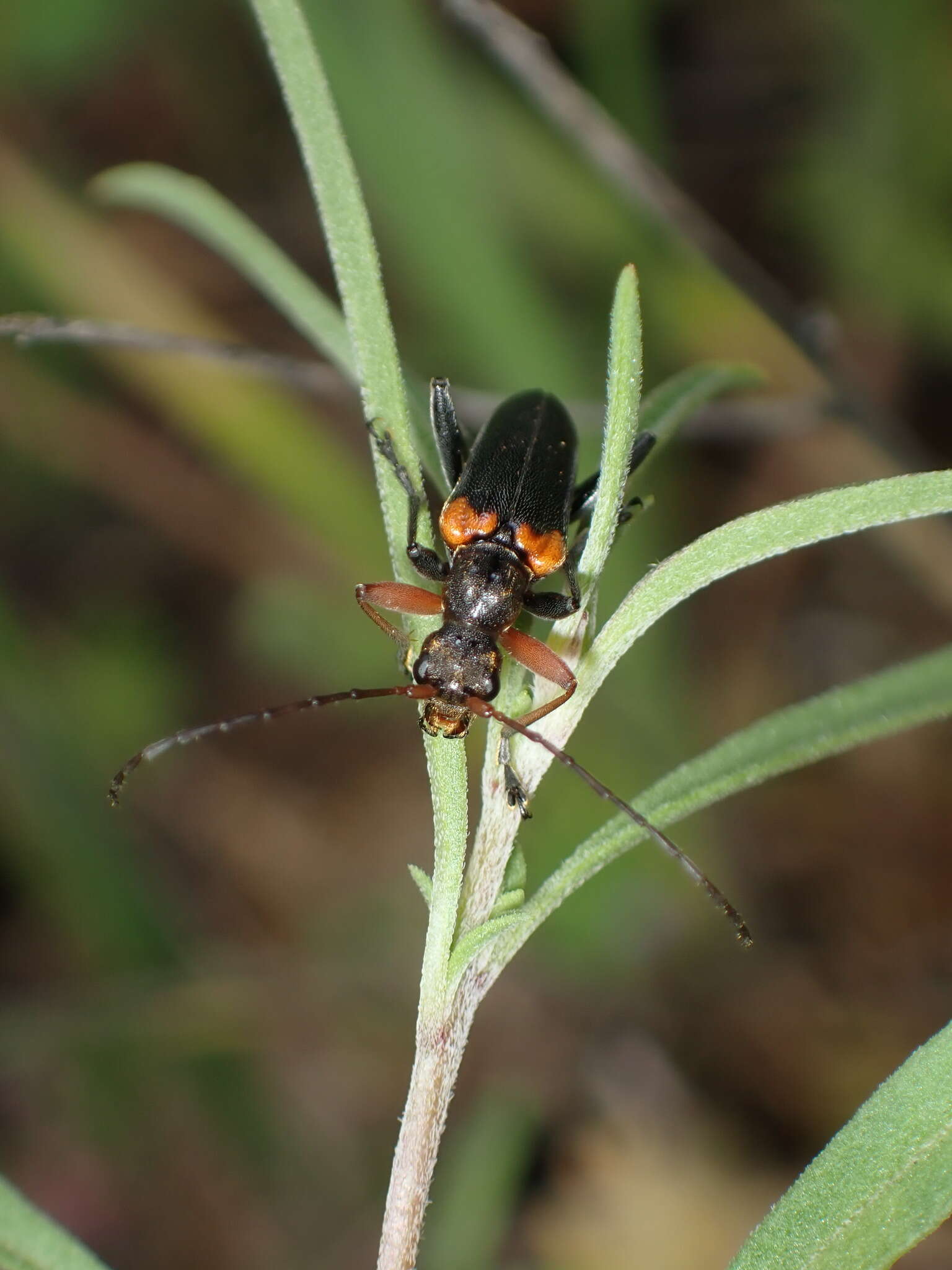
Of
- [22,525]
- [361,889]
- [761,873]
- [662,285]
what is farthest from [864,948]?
[22,525]

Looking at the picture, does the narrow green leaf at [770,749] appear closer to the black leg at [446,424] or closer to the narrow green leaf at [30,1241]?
the narrow green leaf at [30,1241]

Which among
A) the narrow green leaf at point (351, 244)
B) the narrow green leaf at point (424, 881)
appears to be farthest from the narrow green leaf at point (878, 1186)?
the narrow green leaf at point (351, 244)

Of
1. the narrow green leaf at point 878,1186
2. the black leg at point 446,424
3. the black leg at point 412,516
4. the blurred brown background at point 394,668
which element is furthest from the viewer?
the blurred brown background at point 394,668

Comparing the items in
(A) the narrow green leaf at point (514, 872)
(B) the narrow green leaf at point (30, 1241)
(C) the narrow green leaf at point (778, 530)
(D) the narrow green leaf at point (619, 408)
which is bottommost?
(B) the narrow green leaf at point (30, 1241)

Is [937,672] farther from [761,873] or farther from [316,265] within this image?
[316,265]

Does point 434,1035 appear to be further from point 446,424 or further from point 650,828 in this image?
point 446,424

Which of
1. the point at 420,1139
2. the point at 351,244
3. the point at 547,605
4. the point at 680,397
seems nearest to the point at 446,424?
the point at 547,605

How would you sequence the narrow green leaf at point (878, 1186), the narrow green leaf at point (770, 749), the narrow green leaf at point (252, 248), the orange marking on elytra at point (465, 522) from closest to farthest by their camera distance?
1. the narrow green leaf at point (878, 1186)
2. the narrow green leaf at point (770, 749)
3. the narrow green leaf at point (252, 248)
4. the orange marking on elytra at point (465, 522)
